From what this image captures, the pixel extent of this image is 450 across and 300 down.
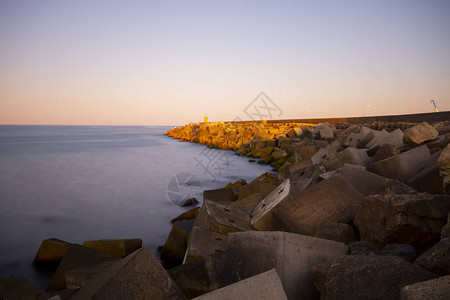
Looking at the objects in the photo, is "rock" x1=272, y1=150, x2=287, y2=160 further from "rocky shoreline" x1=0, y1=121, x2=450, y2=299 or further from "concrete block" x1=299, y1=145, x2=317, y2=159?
"rocky shoreline" x1=0, y1=121, x2=450, y2=299

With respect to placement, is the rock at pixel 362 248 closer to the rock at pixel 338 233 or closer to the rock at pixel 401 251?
the rock at pixel 401 251

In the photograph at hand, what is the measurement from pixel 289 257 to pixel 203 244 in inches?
32.9

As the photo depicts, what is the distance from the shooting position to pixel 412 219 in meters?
1.75

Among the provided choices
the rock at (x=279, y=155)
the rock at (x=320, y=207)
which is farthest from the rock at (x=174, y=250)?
the rock at (x=279, y=155)

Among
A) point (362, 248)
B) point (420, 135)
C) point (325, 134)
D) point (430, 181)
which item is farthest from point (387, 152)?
point (325, 134)

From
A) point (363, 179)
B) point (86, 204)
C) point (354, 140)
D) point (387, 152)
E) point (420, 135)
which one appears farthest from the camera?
point (86, 204)

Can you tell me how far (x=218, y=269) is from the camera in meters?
1.87

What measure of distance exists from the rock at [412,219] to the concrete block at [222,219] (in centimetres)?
128

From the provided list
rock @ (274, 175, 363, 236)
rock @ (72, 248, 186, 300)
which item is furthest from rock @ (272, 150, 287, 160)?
rock @ (72, 248, 186, 300)

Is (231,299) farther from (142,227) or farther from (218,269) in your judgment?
(142,227)

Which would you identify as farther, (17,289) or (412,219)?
(17,289)

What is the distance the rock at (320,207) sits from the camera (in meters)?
2.44

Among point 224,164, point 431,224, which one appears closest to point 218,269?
point 431,224

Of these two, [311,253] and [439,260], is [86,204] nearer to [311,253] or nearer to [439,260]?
[311,253]
